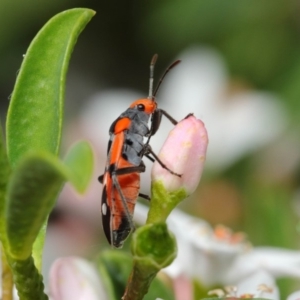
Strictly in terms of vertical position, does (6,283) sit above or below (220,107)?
below

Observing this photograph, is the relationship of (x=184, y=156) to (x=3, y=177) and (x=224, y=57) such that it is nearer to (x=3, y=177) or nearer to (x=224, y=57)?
(x=3, y=177)

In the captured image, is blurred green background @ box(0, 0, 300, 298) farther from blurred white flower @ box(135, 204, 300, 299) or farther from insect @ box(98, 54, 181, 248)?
insect @ box(98, 54, 181, 248)

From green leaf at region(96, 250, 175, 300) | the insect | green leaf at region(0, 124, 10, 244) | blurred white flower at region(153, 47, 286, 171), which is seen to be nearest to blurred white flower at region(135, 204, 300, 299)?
green leaf at region(96, 250, 175, 300)

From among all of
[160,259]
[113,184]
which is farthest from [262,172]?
[160,259]

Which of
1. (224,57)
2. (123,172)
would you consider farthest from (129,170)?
(224,57)

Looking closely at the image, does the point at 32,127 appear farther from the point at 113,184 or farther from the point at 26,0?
the point at 26,0

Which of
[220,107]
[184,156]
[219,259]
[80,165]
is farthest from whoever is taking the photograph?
[220,107]

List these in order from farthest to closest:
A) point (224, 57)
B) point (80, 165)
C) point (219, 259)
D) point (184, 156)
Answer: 1. point (224, 57)
2. point (219, 259)
3. point (184, 156)
4. point (80, 165)
